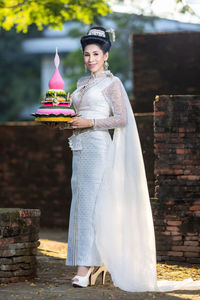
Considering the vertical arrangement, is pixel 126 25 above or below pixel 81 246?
above

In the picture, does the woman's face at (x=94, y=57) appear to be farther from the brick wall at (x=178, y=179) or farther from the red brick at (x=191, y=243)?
the red brick at (x=191, y=243)

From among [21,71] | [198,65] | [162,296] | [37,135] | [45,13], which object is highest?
[21,71]

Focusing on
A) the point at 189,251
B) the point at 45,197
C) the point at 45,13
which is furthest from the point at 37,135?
the point at 189,251

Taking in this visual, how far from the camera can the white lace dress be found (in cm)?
556

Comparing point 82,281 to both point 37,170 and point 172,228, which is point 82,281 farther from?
point 37,170

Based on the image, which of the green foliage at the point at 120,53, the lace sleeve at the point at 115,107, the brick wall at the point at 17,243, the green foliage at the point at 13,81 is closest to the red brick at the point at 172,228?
the brick wall at the point at 17,243

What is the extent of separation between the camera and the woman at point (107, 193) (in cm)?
550

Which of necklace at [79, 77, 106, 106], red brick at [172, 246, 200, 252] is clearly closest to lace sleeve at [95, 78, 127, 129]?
necklace at [79, 77, 106, 106]

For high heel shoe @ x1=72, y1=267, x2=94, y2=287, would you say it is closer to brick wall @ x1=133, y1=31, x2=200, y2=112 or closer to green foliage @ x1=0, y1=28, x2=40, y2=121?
brick wall @ x1=133, y1=31, x2=200, y2=112

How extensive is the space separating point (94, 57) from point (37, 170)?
6.44 m

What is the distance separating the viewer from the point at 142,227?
18.4 ft

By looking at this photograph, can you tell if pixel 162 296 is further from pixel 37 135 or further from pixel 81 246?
pixel 37 135

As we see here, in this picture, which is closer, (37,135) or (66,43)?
(37,135)

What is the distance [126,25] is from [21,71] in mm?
8594
